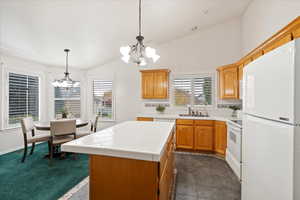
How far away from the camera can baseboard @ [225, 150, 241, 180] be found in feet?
7.91

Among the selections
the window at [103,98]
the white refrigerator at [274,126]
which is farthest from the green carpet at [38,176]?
the white refrigerator at [274,126]

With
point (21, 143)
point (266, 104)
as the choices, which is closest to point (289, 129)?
point (266, 104)

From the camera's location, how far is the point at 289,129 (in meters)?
0.83

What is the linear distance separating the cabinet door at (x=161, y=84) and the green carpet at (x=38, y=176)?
8.26 feet

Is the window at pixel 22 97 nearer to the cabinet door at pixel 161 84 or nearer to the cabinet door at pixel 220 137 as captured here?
the cabinet door at pixel 161 84

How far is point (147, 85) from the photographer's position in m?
4.22

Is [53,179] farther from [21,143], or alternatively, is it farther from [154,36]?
[154,36]

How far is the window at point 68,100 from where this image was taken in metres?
4.70

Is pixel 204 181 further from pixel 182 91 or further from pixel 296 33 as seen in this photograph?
pixel 182 91

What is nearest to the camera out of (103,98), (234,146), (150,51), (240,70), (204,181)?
(150,51)

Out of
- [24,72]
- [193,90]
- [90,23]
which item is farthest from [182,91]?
[24,72]

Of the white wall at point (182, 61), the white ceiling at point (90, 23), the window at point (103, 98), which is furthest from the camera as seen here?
the window at point (103, 98)

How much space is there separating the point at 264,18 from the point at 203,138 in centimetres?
285

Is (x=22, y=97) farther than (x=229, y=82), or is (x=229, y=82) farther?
(x=22, y=97)
